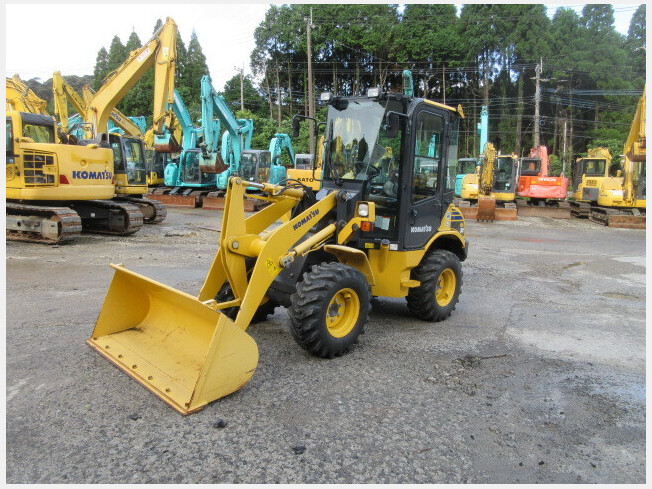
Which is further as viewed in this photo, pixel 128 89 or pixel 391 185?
pixel 128 89

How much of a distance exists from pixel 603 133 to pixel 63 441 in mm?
48669

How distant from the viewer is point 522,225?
709 inches

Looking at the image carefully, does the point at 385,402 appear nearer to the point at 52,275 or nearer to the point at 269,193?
the point at 269,193

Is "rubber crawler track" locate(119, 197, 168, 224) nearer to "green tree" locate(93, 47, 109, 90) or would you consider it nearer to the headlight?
the headlight

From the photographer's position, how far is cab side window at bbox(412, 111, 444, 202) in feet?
17.5

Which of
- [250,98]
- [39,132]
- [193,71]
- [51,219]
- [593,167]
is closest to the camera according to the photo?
[51,219]

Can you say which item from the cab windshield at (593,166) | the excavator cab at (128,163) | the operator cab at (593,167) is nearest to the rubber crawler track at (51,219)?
the excavator cab at (128,163)

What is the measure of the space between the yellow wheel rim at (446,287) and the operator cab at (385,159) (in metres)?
0.63

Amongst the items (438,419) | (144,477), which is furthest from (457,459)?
(144,477)

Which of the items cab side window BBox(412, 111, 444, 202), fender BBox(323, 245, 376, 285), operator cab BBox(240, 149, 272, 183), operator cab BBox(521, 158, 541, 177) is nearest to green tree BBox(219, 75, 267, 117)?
operator cab BBox(240, 149, 272, 183)

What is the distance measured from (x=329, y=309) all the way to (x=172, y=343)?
142 cm

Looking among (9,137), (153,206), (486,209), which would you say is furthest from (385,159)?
(486,209)

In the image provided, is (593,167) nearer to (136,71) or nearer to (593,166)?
(593,166)

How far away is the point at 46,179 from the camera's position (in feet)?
34.1
